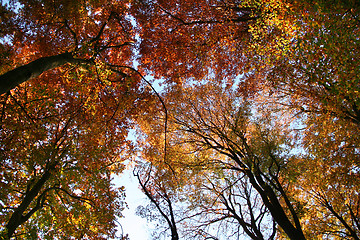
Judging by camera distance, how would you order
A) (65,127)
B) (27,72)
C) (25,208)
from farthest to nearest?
(65,127) < (25,208) < (27,72)

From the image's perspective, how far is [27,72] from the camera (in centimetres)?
477

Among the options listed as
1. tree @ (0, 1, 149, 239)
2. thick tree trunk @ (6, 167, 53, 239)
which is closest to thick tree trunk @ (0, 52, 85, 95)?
tree @ (0, 1, 149, 239)

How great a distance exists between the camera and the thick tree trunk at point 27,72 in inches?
170

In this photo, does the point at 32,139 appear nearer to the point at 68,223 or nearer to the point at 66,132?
the point at 66,132

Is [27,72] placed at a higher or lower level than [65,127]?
lower

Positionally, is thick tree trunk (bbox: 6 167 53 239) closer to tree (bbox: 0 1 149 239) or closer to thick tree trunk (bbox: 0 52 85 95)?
tree (bbox: 0 1 149 239)

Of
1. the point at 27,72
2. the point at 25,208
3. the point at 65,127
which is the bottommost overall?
the point at 25,208

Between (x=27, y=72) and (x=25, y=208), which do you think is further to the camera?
(x=25, y=208)

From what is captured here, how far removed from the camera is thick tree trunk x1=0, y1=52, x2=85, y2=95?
4.32 meters

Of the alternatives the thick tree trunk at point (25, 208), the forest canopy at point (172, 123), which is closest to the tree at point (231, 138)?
A: the forest canopy at point (172, 123)

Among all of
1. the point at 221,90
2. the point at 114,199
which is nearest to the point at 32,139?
the point at 114,199

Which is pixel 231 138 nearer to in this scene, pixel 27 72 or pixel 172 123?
pixel 172 123

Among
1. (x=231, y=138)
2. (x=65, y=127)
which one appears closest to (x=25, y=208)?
(x=65, y=127)

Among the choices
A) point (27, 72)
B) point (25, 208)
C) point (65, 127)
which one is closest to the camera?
point (27, 72)
